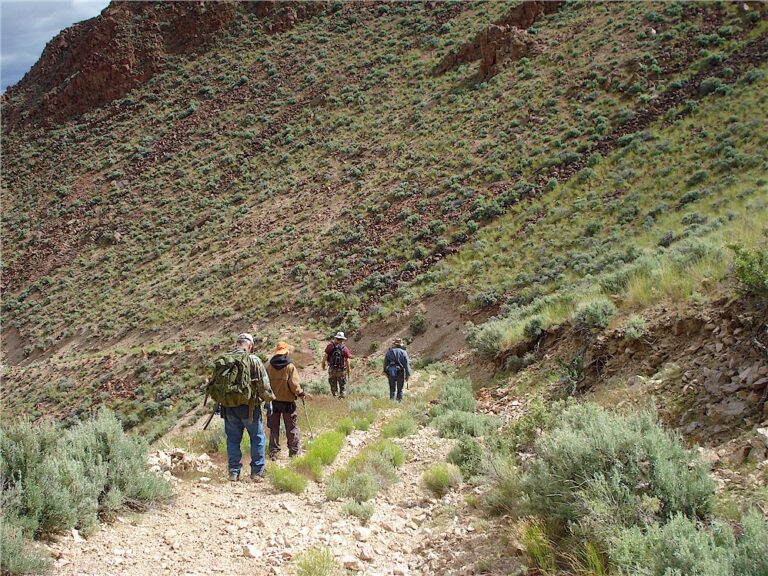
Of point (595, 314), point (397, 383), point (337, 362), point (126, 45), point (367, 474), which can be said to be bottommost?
point (397, 383)

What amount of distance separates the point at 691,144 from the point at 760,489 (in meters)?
22.6

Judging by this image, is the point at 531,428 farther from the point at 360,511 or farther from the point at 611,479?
the point at 611,479

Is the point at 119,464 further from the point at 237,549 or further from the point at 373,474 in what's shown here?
the point at 373,474

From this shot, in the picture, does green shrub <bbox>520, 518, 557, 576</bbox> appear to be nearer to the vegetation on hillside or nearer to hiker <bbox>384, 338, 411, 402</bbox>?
the vegetation on hillside

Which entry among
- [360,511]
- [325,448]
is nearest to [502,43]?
[325,448]

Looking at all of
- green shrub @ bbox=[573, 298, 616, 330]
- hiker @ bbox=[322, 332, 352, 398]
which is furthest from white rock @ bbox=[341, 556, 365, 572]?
hiker @ bbox=[322, 332, 352, 398]

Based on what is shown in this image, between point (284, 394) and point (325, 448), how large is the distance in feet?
2.83

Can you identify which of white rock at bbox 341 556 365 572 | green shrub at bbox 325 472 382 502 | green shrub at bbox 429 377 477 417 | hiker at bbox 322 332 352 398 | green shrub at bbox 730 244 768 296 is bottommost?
green shrub at bbox 429 377 477 417

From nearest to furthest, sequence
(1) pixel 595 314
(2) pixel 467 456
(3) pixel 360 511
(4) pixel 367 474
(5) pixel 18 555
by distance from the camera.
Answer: (5) pixel 18 555, (3) pixel 360 511, (4) pixel 367 474, (2) pixel 467 456, (1) pixel 595 314

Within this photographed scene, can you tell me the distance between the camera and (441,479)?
5312 millimetres

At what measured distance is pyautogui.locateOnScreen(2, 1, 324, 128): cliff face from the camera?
50.6 m

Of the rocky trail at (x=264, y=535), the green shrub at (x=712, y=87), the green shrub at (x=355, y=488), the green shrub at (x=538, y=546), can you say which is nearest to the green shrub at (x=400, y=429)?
the rocky trail at (x=264, y=535)

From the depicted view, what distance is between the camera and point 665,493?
324cm

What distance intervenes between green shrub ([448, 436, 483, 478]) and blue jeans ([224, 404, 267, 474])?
83.9 inches
